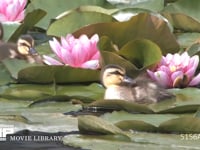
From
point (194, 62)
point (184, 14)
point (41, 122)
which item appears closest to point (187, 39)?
point (184, 14)

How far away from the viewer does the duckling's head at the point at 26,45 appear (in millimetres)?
3824

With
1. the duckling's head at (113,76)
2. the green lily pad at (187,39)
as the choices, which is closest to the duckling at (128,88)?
the duckling's head at (113,76)

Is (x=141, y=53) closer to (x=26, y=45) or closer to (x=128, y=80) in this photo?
(x=128, y=80)

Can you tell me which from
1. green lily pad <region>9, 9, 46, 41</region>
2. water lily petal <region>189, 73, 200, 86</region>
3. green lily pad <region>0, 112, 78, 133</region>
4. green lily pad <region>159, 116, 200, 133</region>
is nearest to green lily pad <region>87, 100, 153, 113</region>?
green lily pad <region>0, 112, 78, 133</region>

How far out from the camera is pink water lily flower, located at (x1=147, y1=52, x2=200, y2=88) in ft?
11.4

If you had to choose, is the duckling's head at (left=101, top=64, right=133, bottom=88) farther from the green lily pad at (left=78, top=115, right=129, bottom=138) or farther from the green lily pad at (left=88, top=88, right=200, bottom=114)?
the green lily pad at (left=78, top=115, right=129, bottom=138)

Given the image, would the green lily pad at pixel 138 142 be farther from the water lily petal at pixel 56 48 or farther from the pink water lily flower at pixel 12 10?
the pink water lily flower at pixel 12 10

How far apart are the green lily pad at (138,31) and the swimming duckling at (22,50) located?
21 cm

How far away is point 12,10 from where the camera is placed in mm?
4309

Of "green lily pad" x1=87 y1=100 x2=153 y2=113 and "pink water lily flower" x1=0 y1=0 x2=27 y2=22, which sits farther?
"pink water lily flower" x1=0 y1=0 x2=27 y2=22

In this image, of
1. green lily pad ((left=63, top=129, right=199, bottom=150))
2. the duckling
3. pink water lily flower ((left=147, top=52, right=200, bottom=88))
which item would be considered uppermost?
pink water lily flower ((left=147, top=52, right=200, bottom=88))

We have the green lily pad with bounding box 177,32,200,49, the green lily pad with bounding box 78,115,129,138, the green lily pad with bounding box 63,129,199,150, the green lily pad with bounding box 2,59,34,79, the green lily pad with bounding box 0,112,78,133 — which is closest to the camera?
the green lily pad with bounding box 63,129,199,150

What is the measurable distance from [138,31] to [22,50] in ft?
1.74

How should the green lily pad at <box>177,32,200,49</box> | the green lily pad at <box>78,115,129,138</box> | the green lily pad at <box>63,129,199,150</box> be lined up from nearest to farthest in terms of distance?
the green lily pad at <box>63,129,199,150</box> → the green lily pad at <box>78,115,129,138</box> → the green lily pad at <box>177,32,200,49</box>
